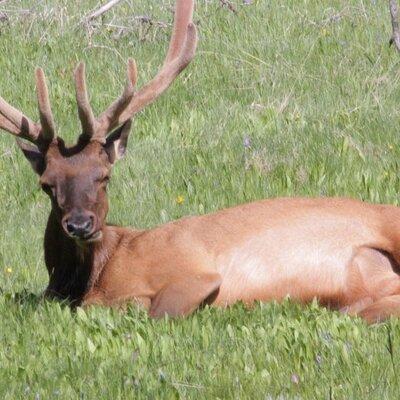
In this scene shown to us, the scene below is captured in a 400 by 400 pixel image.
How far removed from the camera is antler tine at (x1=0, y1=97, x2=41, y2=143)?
8.11m

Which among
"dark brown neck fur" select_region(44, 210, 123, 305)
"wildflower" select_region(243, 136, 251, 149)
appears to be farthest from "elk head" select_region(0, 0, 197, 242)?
"wildflower" select_region(243, 136, 251, 149)

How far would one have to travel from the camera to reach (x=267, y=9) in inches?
536

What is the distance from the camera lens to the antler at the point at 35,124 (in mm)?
7828

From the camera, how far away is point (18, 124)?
8164 mm

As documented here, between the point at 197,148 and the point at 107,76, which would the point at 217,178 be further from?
the point at 107,76

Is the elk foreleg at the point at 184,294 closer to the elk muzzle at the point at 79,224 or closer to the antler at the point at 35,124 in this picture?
the elk muzzle at the point at 79,224

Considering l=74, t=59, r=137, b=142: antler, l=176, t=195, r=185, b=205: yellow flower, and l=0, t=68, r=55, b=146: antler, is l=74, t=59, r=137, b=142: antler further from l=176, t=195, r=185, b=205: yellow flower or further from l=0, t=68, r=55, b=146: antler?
l=176, t=195, r=185, b=205: yellow flower

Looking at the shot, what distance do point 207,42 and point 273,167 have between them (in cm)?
303

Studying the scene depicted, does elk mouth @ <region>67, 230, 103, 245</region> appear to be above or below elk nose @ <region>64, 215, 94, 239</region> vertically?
below

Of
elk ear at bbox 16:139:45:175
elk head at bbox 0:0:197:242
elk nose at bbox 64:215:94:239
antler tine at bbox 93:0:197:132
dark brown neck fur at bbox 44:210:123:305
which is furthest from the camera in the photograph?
antler tine at bbox 93:0:197:132

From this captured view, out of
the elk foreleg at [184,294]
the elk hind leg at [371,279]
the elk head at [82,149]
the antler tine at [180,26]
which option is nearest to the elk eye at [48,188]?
the elk head at [82,149]

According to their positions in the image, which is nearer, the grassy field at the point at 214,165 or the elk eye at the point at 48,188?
the grassy field at the point at 214,165

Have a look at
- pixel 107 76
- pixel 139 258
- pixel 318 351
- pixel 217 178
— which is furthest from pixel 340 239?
pixel 107 76

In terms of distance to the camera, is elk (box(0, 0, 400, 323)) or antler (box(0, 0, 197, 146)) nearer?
elk (box(0, 0, 400, 323))
